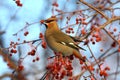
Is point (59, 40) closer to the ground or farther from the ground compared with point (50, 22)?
Answer: closer to the ground

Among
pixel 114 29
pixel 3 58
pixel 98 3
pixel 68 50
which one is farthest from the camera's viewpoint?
pixel 98 3

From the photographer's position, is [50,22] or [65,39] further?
[50,22]

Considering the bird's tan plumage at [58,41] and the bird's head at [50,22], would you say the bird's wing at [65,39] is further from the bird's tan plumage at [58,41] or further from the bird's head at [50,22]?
the bird's head at [50,22]

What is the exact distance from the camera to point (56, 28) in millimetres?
3793

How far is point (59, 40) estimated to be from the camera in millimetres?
3631

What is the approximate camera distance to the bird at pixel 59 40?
10.9ft

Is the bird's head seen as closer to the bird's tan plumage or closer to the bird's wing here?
the bird's tan plumage

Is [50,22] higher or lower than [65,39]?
higher

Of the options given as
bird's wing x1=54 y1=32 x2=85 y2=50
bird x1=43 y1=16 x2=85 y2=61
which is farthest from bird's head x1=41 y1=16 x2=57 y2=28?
bird's wing x1=54 y1=32 x2=85 y2=50

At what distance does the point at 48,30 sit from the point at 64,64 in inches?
37.5

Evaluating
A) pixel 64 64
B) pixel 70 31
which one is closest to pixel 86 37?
pixel 64 64

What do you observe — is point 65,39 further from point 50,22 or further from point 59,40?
point 50,22

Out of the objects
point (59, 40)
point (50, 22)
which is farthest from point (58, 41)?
point (50, 22)

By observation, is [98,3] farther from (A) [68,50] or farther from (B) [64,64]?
(B) [64,64]
